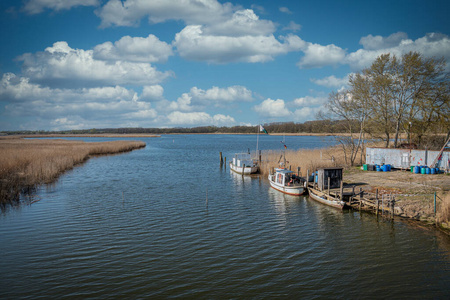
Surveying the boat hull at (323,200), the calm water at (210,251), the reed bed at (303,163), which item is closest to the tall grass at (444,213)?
the calm water at (210,251)

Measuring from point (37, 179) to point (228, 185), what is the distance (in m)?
20.1

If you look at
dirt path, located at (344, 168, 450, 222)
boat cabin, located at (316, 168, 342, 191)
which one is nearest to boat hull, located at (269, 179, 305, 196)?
boat cabin, located at (316, 168, 342, 191)

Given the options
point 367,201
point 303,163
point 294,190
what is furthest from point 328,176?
point 303,163

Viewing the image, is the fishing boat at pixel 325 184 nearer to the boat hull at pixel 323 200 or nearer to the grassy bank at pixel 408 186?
the boat hull at pixel 323 200

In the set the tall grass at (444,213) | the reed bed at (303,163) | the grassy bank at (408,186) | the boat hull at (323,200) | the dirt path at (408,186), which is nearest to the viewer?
the tall grass at (444,213)

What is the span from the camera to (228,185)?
113ft

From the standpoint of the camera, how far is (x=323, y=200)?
25.5 m

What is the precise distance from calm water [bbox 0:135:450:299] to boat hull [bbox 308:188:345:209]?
56cm

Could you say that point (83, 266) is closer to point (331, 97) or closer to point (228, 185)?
point (228, 185)

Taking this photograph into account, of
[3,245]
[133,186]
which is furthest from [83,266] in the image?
[133,186]

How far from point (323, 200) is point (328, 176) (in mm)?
2666

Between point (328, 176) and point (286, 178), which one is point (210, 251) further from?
point (286, 178)

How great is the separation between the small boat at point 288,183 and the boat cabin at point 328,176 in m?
2.10

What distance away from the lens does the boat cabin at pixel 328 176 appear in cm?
2694
